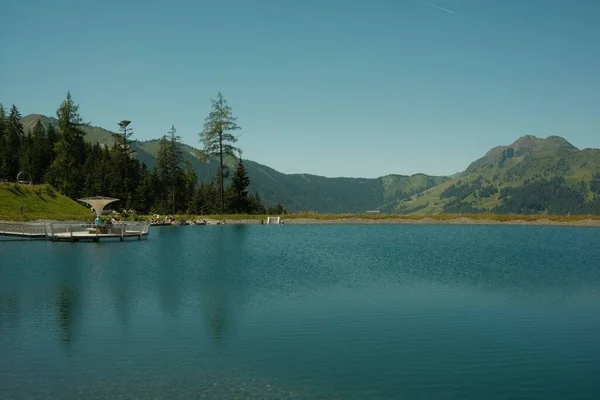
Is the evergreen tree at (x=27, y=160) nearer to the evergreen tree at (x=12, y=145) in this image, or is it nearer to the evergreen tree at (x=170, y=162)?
the evergreen tree at (x=12, y=145)

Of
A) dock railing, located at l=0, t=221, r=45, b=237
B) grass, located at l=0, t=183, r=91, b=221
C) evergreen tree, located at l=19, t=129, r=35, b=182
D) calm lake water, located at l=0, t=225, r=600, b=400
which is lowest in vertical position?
calm lake water, located at l=0, t=225, r=600, b=400

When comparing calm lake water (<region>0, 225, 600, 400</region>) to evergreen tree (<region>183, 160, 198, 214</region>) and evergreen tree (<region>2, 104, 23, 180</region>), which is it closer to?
evergreen tree (<region>183, 160, 198, 214</region>)

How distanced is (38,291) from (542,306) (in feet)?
88.1

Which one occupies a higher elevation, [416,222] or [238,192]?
[238,192]

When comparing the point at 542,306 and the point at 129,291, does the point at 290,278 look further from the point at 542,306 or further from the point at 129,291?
the point at 542,306

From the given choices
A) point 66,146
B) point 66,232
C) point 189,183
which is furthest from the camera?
point 189,183

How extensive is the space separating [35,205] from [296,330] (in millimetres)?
78238

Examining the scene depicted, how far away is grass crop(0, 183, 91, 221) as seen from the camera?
8112cm

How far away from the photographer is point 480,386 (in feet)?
50.1

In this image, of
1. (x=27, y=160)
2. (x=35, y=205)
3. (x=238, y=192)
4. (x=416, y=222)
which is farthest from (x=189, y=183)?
(x=35, y=205)

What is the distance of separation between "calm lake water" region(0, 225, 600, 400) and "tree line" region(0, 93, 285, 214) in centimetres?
6802

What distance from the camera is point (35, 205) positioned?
87000mm

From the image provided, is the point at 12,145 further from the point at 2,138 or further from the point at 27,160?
the point at 27,160

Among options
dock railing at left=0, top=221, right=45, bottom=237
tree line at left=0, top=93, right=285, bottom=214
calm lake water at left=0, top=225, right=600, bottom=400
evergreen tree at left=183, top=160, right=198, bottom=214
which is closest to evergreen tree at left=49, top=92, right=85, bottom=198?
tree line at left=0, top=93, right=285, bottom=214
